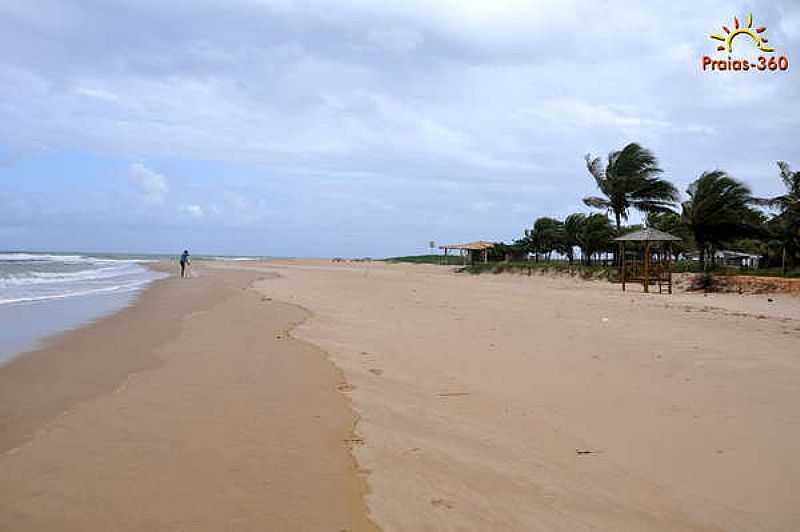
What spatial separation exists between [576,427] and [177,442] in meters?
2.86

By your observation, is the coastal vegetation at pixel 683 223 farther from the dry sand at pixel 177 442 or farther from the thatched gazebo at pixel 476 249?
the dry sand at pixel 177 442

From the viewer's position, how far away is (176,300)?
51.4 ft

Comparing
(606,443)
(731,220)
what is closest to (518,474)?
(606,443)

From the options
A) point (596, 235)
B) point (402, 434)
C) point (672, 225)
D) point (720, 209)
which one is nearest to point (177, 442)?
point (402, 434)

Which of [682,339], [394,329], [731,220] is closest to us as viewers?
[682,339]

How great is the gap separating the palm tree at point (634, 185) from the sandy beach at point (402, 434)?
28042 millimetres

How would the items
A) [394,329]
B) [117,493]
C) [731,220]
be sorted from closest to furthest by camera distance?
[117,493] → [394,329] → [731,220]

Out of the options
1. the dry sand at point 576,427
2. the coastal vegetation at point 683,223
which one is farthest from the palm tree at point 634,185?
the dry sand at point 576,427

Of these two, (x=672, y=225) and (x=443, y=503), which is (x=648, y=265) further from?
(x=443, y=503)

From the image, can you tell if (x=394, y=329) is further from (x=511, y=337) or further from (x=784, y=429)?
(x=784, y=429)

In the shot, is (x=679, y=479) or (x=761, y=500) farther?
(x=679, y=479)

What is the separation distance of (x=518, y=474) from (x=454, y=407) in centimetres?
144

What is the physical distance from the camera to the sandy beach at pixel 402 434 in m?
2.96

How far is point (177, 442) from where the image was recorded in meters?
3.87
